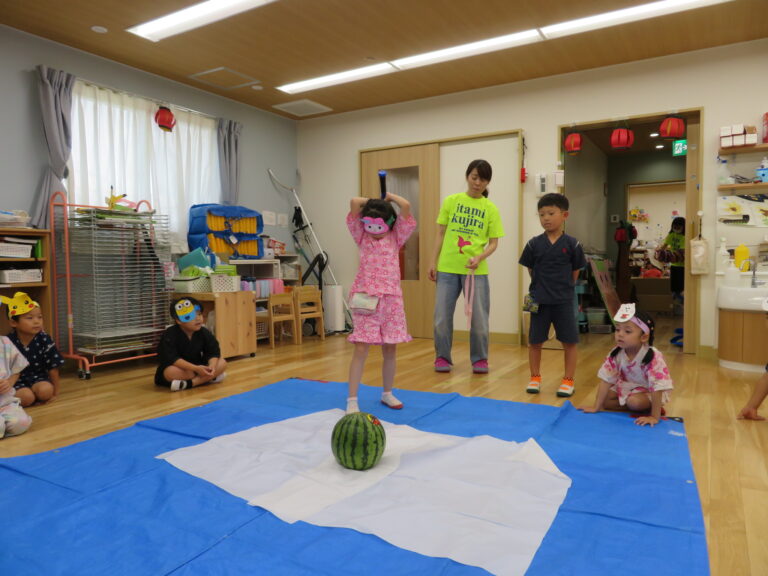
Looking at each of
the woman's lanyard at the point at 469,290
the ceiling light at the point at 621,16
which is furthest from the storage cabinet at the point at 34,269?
the ceiling light at the point at 621,16

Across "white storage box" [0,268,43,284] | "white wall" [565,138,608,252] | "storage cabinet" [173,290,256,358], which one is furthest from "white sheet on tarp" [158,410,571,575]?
"white wall" [565,138,608,252]

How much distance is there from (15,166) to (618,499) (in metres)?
4.45

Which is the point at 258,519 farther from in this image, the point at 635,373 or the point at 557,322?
the point at 557,322

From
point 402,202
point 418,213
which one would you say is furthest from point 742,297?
point 418,213

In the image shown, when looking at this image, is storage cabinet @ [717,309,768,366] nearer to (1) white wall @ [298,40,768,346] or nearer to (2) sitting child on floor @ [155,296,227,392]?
(1) white wall @ [298,40,768,346]

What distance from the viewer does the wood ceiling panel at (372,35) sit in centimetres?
362

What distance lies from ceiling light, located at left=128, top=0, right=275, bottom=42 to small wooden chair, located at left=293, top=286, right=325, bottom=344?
2563 mm

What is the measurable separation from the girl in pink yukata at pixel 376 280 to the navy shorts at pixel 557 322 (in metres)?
0.94

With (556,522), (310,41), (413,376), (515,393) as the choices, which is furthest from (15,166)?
(556,522)

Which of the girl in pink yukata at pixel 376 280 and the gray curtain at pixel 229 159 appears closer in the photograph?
the girl in pink yukata at pixel 376 280

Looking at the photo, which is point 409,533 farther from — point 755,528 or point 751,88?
point 751,88

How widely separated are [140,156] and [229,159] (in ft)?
3.37

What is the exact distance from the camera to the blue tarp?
1.37m

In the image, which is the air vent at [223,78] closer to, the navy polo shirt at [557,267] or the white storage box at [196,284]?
the white storage box at [196,284]
